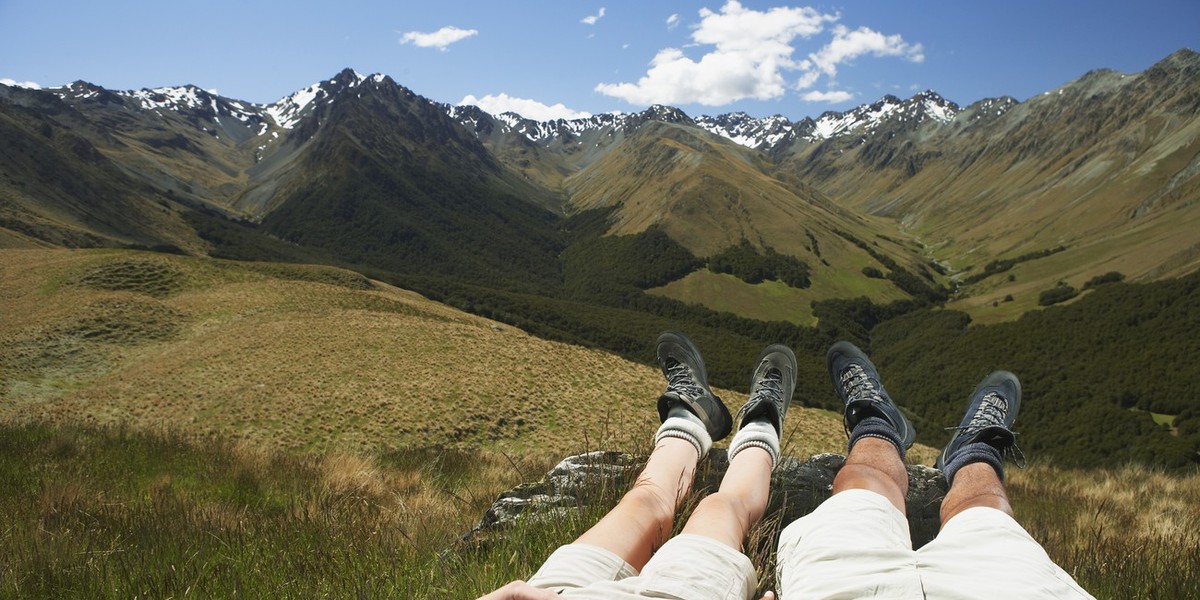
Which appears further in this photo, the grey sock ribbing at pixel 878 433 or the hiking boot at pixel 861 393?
the hiking boot at pixel 861 393

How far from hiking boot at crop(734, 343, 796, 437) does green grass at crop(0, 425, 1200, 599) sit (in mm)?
1511

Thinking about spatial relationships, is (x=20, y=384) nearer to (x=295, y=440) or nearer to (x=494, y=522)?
(x=295, y=440)

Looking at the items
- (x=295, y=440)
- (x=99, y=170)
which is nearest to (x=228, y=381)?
(x=295, y=440)

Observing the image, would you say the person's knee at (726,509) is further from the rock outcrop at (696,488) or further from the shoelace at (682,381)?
the shoelace at (682,381)

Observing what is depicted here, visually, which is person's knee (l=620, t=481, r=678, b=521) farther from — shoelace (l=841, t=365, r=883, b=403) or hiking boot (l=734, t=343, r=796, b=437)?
shoelace (l=841, t=365, r=883, b=403)

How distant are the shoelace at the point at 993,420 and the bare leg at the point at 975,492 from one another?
63cm

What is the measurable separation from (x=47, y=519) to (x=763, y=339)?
145325 mm

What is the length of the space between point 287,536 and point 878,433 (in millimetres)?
3964

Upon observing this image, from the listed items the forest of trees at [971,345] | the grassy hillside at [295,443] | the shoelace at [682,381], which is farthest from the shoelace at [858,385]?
the forest of trees at [971,345]

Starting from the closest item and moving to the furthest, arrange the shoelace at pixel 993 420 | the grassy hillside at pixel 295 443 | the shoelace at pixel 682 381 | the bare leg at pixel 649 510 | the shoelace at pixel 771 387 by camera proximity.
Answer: the bare leg at pixel 649 510, the grassy hillside at pixel 295 443, the shoelace at pixel 993 420, the shoelace at pixel 771 387, the shoelace at pixel 682 381

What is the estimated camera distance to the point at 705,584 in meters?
2.16

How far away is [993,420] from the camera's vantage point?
4.37 m

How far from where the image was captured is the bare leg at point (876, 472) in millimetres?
3121

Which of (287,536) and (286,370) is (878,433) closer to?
(287,536)
